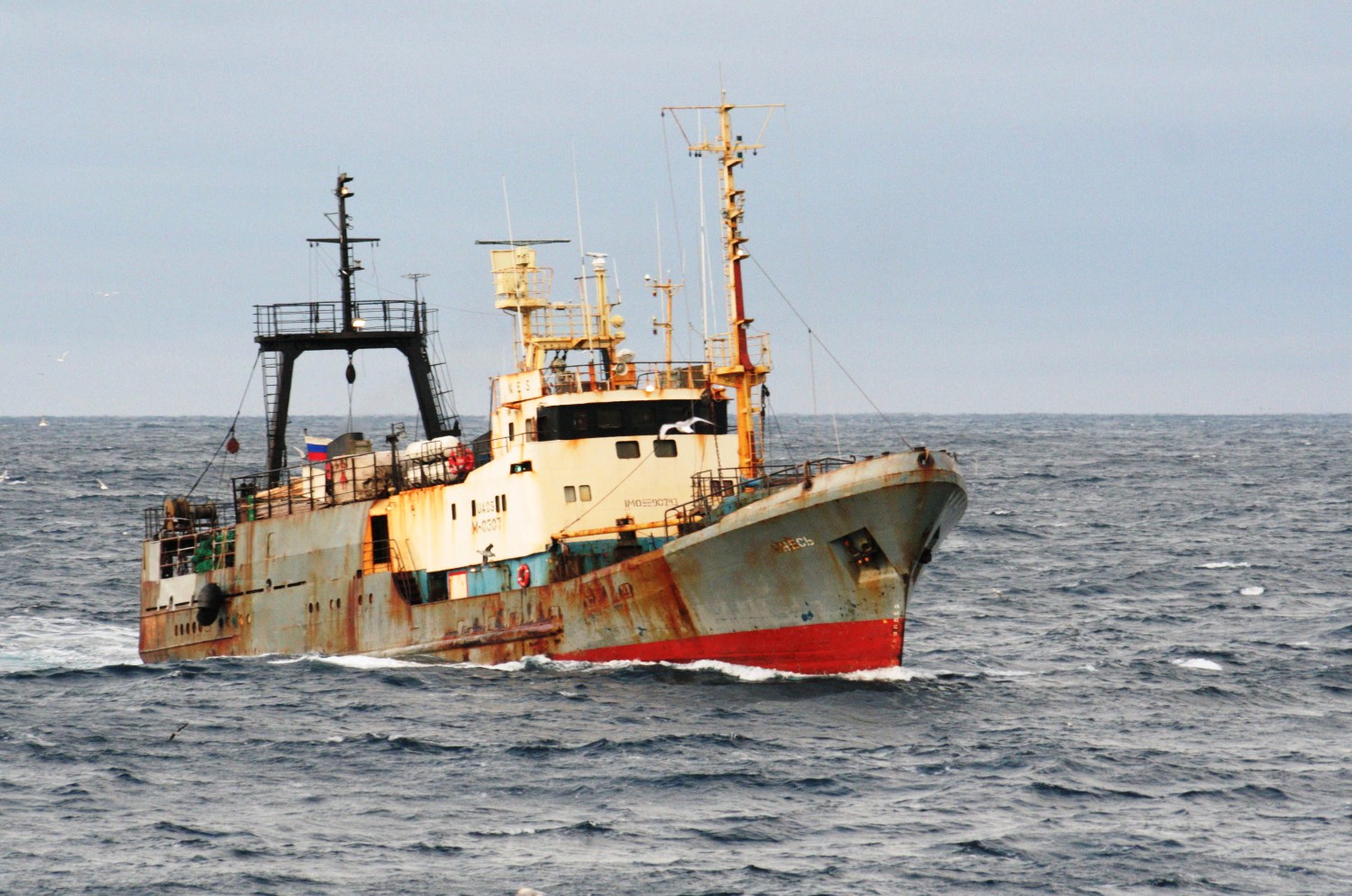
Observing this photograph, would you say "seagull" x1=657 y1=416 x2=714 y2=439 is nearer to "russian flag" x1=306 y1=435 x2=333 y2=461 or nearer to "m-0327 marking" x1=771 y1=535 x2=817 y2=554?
"m-0327 marking" x1=771 y1=535 x2=817 y2=554

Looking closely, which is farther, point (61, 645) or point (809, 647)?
point (61, 645)

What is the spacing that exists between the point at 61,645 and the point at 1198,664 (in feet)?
92.4

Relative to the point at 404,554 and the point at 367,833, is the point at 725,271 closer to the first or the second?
the point at 404,554

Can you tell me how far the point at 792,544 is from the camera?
32.6 meters

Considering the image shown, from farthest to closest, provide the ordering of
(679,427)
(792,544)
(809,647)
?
(679,427)
(809,647)
(792,544)

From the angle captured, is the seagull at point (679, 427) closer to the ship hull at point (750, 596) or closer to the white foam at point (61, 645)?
the ship hull at point (750, 596)

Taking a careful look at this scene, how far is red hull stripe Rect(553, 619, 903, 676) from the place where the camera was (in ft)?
108

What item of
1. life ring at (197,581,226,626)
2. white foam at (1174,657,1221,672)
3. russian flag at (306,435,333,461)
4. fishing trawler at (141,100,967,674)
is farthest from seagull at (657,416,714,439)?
life ring at (197,581,226,626)

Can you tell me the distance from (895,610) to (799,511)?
2.88 m

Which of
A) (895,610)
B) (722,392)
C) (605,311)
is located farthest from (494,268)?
(895,610)

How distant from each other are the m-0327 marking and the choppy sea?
2.63 m

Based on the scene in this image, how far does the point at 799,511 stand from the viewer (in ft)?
105

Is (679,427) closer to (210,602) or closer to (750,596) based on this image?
(750,596)

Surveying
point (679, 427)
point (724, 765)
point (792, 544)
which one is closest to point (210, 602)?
point (679, 427)
